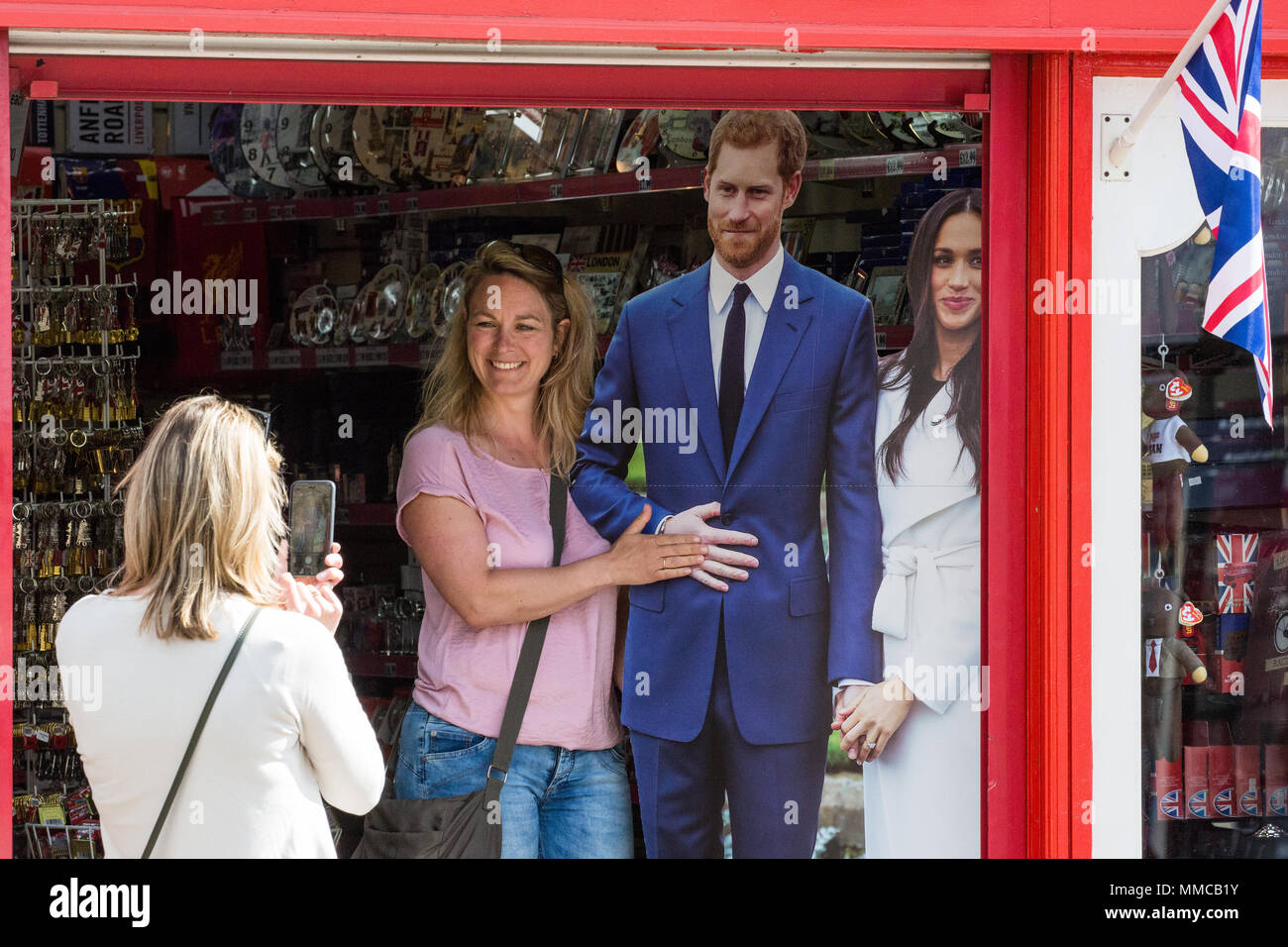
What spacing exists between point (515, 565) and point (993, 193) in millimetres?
1490

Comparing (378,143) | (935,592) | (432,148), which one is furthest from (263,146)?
(935,592)

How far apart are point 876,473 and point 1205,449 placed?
859 mm

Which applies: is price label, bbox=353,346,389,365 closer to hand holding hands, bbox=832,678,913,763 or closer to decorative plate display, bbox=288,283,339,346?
decorative plate display, bbox=288,283,339,346

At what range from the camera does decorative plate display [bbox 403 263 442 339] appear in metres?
3.11

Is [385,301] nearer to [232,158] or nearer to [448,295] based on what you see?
[448,295]

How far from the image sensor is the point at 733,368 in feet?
9.77

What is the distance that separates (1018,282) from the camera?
115 inches

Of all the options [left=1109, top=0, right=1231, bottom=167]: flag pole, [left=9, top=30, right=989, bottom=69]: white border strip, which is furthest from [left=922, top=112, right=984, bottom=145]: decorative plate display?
[left=1109, top=0, right=1231, bottom=167]: flag pole

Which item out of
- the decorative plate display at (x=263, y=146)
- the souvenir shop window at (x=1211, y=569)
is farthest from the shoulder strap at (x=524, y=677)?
the souvenir shop window at (x=1211, y=569)

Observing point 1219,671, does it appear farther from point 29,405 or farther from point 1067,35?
point 29,405

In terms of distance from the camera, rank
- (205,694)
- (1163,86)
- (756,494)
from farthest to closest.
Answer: (756,494) < (1163,86) < (205,694)

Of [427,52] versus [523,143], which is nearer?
[427,52]

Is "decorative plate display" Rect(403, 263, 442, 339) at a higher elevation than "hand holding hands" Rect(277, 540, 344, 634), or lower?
higher

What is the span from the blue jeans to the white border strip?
1.62 metres
